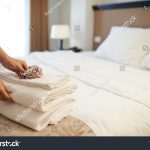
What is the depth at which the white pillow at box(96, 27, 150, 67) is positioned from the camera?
101 inches

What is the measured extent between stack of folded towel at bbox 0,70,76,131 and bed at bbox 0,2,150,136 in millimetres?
34

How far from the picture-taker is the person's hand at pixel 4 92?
1063mm

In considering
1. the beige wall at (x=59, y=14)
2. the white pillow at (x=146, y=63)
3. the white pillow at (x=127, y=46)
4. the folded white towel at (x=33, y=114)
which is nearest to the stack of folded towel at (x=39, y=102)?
the folded white towel at (x=33, y=114)

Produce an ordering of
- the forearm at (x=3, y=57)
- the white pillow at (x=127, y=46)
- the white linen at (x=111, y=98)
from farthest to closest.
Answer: the white pillow at (x=127, y=46) < the forearm at (x=3, y=57) < the white linen at (x=111, y=98)

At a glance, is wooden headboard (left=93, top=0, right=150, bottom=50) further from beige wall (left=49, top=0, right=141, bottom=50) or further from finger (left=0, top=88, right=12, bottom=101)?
finger (left=0, top=88, right=12, bottom=101)

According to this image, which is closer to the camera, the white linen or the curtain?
the white linen

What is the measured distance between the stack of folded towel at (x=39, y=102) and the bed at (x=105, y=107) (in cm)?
3

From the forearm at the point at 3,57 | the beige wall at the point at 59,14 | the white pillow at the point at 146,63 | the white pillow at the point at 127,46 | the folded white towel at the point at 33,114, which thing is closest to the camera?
the folded white towel at the point at 33,114

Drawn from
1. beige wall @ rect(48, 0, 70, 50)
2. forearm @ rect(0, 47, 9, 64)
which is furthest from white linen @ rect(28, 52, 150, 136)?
beige wall @ rect(48, 0, 70, 50)

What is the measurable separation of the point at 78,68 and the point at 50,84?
124 cm

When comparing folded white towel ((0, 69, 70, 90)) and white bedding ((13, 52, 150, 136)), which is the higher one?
folded white towel ((0, 69, 70, 90))

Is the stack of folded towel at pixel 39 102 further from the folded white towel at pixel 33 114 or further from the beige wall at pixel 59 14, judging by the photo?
the beige wall at pixel 59 14

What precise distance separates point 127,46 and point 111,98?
1313 mm
